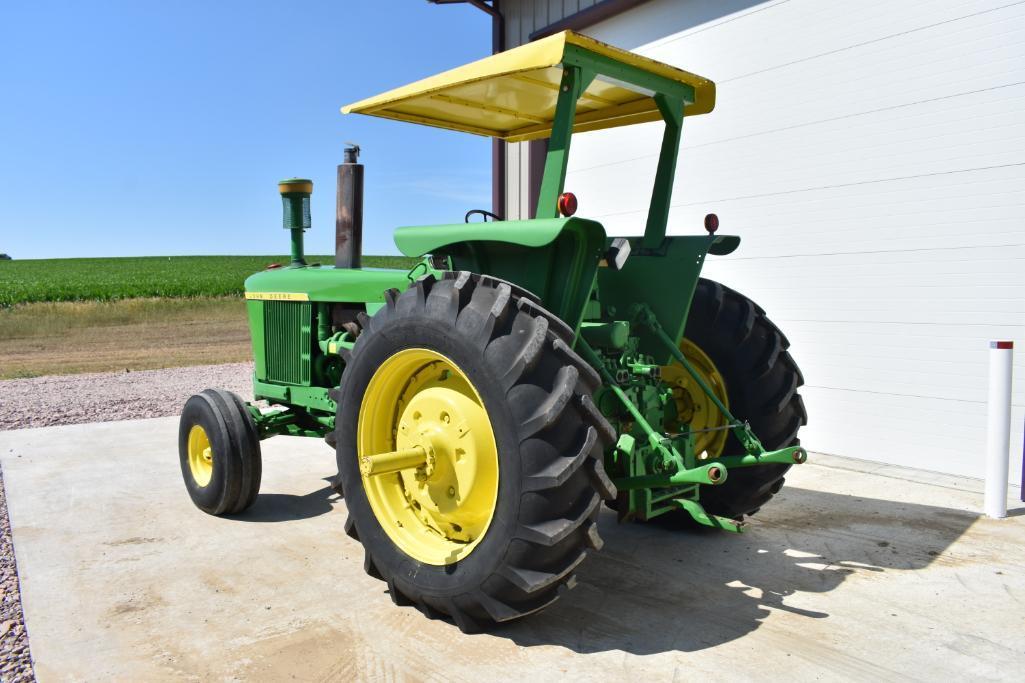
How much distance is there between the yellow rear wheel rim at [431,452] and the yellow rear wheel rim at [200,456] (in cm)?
A: 180

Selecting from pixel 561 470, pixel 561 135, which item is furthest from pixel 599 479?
pixel 561 135

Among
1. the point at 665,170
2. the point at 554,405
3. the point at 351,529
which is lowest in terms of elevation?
the point at 351,529

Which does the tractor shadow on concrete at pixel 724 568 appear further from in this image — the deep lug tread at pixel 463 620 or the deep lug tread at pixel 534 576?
the deep lug tread at pixel 534 576

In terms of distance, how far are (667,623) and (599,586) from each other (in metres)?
0.43

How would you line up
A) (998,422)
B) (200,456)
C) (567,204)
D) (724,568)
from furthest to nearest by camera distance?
(200,456) < (998,422) < (724,568) < (567,204)

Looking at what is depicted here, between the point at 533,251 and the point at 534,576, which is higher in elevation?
the point at 533,251

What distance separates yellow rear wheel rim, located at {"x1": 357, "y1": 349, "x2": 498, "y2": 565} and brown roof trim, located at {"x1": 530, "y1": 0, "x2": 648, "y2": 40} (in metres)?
4.84

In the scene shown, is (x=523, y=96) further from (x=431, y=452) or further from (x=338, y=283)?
(x=431, y=452)

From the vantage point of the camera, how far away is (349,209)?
486 centimetres

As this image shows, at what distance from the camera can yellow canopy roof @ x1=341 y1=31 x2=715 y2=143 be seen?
9.64 feet

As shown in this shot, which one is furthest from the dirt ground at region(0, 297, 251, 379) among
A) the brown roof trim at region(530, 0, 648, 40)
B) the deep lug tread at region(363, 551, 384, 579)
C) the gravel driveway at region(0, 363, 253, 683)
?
the deep lug tread at region(363, 551, 384, 579)

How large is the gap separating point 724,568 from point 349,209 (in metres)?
3.03

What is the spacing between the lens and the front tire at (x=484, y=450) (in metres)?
2.55

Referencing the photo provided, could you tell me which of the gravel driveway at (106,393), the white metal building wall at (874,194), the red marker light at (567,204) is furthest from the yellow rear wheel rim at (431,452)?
the gravel driveway at (106,393)
